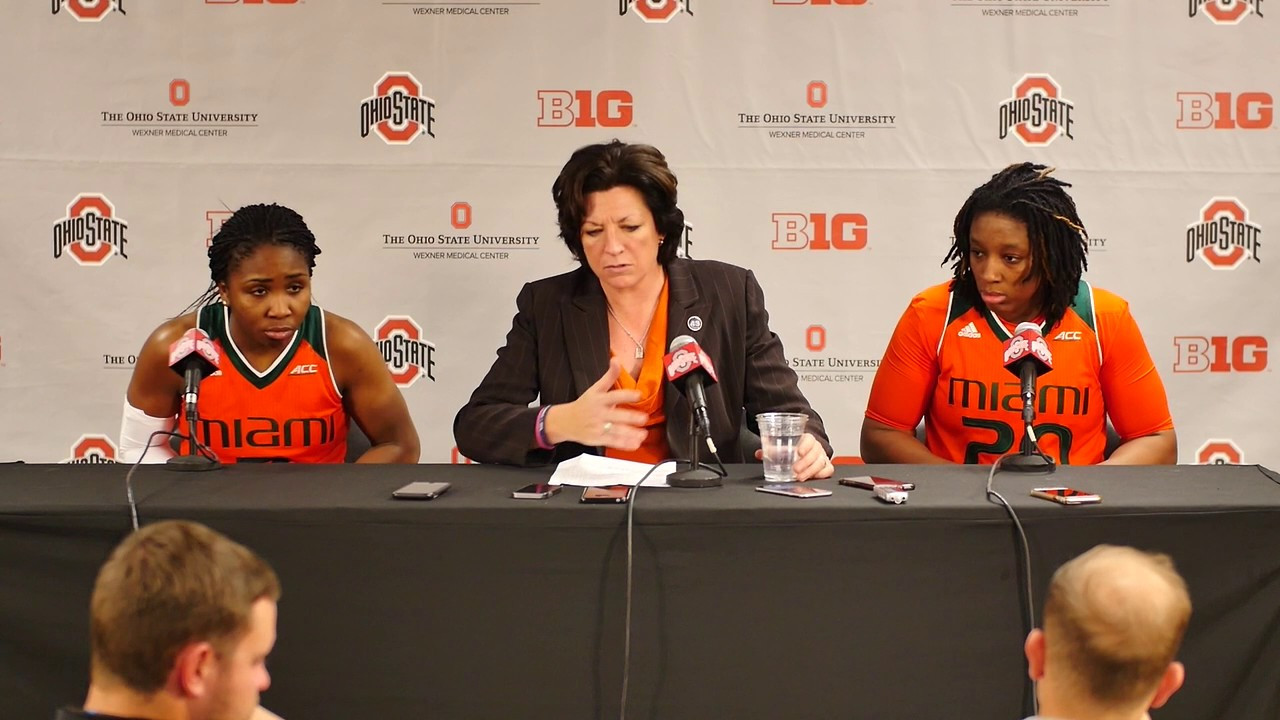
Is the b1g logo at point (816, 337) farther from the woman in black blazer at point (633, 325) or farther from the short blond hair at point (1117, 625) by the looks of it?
the short blond hair at point (1117, 625)

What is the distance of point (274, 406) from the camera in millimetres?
2795

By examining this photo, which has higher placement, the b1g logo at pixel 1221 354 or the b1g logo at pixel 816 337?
the b1g logo at pixel 816 337

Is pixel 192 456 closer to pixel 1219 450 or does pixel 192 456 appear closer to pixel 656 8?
pixel 656 8

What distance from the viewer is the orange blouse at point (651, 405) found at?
2.53m

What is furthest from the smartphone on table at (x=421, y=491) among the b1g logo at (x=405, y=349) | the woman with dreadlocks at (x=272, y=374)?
the b1g logo at (x=405, y=349)

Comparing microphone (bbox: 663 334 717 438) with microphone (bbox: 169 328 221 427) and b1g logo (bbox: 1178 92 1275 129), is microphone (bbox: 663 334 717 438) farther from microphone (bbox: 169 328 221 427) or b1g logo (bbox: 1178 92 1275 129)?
b1g logo (bbox: 1178 92 1275 129)

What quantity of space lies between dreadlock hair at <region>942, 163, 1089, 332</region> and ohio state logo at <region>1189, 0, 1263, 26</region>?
1.43 m

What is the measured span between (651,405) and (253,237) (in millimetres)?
1102

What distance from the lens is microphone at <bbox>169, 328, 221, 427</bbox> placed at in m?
2.19


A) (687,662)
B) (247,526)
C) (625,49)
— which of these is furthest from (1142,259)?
(247,526)

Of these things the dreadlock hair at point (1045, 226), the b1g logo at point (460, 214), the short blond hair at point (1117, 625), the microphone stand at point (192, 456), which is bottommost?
the short blond hair at point (1117, 625)

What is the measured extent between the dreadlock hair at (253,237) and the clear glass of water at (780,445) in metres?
1.36

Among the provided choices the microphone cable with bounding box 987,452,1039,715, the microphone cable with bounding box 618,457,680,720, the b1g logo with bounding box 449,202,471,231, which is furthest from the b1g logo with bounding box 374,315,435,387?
the microphone cable with bounding box 987,452,1039,715

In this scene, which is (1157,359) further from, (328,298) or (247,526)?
(247,526)
